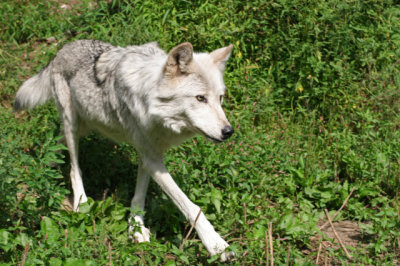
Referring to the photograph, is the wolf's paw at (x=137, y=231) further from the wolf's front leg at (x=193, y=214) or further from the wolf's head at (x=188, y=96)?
the wolf's head at (x=188, y=96)

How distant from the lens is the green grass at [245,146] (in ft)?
12.6

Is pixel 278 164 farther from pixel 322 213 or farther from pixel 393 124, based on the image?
pixel 393 124

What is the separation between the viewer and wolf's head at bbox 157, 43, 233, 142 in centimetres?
377

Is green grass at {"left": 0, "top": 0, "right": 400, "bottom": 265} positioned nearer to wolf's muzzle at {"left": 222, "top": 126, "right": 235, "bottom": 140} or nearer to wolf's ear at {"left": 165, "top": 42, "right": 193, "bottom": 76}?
wolf's muzzle at {"left": 222, "top": 126, "right": 235, "bottom": 140}

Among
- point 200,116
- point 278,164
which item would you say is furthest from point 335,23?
point 200,116

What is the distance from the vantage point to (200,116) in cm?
378

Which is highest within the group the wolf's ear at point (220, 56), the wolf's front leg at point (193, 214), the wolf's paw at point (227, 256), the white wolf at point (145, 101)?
the wolf's ear at point (220, 56)

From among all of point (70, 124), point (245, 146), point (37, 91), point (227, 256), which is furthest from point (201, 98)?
point (37, 91)

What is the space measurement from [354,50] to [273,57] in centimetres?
109

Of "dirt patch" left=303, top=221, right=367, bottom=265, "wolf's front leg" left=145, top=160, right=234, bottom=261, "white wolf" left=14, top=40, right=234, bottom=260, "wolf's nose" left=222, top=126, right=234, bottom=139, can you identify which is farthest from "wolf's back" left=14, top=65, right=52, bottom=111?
"dirt patch" left=303, top=221, right=367, bottom=265

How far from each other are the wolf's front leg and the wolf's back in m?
1.83

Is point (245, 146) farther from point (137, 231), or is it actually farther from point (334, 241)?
point (137, 231)

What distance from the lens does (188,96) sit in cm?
384

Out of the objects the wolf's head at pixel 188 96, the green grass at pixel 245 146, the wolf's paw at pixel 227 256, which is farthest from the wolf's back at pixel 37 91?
the wolf's paw at pixel 227 256
